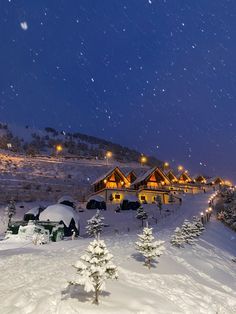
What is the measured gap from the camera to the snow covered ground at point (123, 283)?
13484 millimetres

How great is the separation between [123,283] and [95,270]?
4538mm

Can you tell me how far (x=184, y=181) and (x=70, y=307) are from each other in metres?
92.3

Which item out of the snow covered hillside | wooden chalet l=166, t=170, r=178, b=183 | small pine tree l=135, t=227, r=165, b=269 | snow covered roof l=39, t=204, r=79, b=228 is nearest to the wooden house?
the snow covered hillside

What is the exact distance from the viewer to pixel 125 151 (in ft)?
535

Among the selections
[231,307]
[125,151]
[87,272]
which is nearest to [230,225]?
[231,307]

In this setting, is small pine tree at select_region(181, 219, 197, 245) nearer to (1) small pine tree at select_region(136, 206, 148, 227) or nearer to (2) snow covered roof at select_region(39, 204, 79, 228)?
(2) snow covered roof at select_region(39, 204, 79, 228)

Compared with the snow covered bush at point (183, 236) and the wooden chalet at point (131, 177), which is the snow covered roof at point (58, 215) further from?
the wooden chalet at point (131, 177)

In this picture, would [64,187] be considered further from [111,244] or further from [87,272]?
[87,272]

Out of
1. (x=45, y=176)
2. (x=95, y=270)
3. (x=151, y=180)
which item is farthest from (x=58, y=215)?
(x=45, y=176)

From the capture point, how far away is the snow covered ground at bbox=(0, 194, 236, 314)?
44.2 feet

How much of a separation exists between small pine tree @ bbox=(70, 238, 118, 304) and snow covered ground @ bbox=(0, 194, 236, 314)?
72 centimetres

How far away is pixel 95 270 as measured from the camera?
42.5 ft

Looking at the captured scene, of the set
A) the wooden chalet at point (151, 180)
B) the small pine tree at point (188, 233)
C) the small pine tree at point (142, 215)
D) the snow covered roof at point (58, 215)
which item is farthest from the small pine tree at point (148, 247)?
the wooden chalet at point (151, 180)

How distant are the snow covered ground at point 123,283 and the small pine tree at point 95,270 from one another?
2.35 feet
